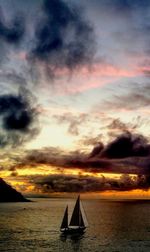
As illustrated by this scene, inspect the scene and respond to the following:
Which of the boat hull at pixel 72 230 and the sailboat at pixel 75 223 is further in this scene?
the sailboat at pixel 75 223

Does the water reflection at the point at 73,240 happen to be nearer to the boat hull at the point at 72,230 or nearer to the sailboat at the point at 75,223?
the boat hull at the point at 72,230

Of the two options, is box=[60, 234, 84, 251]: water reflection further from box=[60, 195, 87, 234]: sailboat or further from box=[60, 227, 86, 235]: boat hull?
box=[60, 195, 87, 234]: sailboat

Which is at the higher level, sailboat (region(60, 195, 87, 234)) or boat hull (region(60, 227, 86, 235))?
sailboat (region(60, 195, 87, 234))

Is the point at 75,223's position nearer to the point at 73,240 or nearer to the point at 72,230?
the point at 72,230

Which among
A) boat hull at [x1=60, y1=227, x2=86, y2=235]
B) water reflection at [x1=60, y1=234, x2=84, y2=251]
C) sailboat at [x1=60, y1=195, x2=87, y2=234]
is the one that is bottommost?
water reflection at [x1=60, y1=234, x2=84, y2=251]

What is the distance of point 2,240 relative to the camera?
122688mm

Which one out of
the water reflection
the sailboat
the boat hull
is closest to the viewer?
the water reflection

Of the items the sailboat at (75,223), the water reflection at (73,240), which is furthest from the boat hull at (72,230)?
the water reflection at (73,240)

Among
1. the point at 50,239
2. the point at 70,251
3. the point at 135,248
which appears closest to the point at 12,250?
the point at 70,251

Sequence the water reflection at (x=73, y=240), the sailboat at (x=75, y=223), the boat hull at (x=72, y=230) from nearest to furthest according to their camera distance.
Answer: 1. the water reflection at (x=73, y=240)
2. the boat hull at (x=72, y=230)
3. the sailboat at (x=75, y=223)

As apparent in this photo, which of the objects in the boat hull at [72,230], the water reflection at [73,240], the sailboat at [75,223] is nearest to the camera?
the water reflection at [73,240]

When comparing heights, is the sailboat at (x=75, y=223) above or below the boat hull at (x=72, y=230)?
above

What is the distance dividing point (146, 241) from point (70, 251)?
3630cm

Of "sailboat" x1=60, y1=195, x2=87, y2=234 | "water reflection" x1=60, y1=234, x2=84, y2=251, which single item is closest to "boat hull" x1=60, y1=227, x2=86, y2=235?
"sailboat" x1=60, y1=195, x2=87, y2=234
